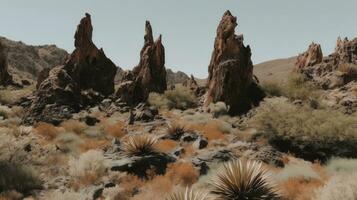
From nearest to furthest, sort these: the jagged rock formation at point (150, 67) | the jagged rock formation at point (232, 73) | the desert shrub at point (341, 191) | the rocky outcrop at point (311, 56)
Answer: the desert shrub at point (341, 191)
the jagged rock formation at point (232, 73)
the rocky outcrop at point (311, 56)
the jagged rock formation at point (150, 67)

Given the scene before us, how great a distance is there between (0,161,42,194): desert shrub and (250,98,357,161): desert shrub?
11.3 m

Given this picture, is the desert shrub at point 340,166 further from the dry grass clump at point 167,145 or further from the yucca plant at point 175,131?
the yucca plant at point 175,131

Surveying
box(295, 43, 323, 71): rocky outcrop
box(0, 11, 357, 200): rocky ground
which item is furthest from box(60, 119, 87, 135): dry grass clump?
box(295, 43, 323, 71): rocky outcrop

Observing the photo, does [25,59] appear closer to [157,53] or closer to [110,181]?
[157,53]

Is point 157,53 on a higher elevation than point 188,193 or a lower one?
higher

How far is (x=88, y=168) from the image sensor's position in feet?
43.4

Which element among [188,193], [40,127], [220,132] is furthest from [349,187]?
[40,127]

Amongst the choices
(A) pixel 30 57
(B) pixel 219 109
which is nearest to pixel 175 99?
(B) pixel 219 109

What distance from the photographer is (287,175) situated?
12312 millimetres

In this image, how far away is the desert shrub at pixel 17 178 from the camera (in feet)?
38.5

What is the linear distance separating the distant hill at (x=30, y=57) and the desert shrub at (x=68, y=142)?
3276 inches

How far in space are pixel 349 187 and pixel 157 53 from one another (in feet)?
127

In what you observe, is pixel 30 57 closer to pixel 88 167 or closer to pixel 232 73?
pixel 232 73

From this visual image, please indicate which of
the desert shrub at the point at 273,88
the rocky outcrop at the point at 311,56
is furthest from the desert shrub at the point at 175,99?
the rocky outcrop at the point at 311,56
